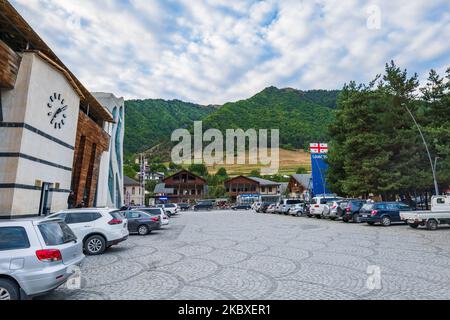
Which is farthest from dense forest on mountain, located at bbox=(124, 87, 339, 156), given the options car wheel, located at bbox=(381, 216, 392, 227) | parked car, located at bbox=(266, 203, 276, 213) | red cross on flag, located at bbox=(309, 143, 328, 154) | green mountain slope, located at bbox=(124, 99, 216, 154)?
car wheel, located at bbox=(381, 216, 392, 227)

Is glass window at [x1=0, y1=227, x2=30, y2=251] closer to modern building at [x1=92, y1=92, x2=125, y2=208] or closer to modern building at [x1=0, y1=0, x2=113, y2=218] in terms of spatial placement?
modern building at [x1=0, y1=0, x2=113, y2=218]

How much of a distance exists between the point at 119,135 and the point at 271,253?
44422 mm

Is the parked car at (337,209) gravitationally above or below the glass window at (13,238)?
above

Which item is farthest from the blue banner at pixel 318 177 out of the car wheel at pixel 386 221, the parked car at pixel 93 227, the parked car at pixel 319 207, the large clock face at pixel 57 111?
the parked car at pixel 93 227

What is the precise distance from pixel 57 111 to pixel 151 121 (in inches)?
4208

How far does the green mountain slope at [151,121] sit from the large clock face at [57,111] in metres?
93.6

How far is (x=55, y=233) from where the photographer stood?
6551mm

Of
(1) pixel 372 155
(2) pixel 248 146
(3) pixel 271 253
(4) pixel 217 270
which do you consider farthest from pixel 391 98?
(2) pixel 248 146

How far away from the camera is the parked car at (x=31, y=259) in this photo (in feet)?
18.6

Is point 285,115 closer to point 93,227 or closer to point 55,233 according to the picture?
point 93,227

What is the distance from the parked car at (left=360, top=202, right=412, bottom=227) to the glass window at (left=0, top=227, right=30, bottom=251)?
2184 centimetres

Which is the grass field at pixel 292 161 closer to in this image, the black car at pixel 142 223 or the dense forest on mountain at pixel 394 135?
the dense forest on mountain at pixel 394 135

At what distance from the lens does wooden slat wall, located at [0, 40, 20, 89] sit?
46.7 feet

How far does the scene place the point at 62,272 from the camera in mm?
6160
